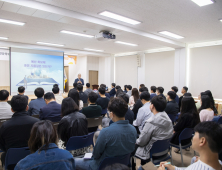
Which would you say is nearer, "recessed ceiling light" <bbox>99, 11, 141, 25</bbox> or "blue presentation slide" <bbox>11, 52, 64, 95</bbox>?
"recessed ceiling light" <bbox>99, 11, 141, 25</bbox>

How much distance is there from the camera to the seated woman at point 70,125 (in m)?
2.08

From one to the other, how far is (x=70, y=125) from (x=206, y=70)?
750cm

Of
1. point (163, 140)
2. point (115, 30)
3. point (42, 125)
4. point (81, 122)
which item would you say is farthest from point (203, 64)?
point (42, 125)

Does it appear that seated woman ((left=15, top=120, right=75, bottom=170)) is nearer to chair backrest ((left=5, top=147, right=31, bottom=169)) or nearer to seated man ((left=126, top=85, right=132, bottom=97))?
chair backrest ((left=5, top=147, right=31, bottom=169))

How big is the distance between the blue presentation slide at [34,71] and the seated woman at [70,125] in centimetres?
728

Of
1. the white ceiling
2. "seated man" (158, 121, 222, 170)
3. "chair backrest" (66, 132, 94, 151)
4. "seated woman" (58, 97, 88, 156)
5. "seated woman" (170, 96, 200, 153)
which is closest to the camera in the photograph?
"seated man" (158, 121, 222, 170)

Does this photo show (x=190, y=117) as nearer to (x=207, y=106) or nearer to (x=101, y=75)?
(x=207, y=106)

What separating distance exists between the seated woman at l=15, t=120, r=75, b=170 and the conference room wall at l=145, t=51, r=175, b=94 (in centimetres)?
849

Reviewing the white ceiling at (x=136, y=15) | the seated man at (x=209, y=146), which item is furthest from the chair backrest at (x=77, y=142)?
the white ceiling at (x=136, y=15)

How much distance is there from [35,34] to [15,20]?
164cm

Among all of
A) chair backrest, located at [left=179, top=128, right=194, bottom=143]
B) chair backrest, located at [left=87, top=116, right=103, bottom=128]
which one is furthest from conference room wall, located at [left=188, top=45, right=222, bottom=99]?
chair backrest, located at [left=87, top=116, right=103, bottom=128]

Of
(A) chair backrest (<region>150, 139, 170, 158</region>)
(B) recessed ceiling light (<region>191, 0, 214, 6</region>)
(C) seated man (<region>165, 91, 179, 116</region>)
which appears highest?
(B) recessed ceiling light (<region>191, 0, 214, 6</region>)

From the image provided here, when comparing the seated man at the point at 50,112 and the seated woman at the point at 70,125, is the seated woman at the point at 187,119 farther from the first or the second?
the seated man at the point at 50,112

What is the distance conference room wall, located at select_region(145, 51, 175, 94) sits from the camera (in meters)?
8.87
